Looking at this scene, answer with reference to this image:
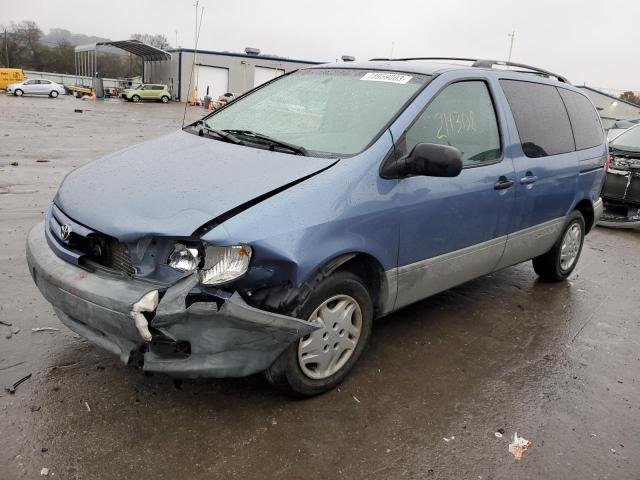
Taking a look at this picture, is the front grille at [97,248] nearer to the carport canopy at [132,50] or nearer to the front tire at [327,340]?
the front tire at [327,340]

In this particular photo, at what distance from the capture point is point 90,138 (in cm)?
1459

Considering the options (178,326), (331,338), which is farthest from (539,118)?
(178,326)

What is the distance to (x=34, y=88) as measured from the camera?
3809 centimetres

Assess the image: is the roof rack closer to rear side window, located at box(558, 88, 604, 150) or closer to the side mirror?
rear side window, located at box(558, 88, 604, 150)

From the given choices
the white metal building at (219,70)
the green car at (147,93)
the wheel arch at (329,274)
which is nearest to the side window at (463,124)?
the wheel arch at (329,274)

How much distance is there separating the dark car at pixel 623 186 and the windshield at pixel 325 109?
5.66m

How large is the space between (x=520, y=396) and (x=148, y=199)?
2444mm

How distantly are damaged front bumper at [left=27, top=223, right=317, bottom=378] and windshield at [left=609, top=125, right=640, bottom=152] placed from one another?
23.8 ft

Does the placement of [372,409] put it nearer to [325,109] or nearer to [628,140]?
[325,109]

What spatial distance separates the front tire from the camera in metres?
2.78

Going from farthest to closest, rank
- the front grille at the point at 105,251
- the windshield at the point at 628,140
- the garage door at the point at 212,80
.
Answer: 1. the garage door at the point at 212,80
2. the windshield at the point at 628,140
3. the front grille at the point at 105,251

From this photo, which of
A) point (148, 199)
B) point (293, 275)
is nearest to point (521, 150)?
Result: point (293, 275)

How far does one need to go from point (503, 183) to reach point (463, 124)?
1.77 ft

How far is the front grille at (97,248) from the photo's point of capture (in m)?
2.61
